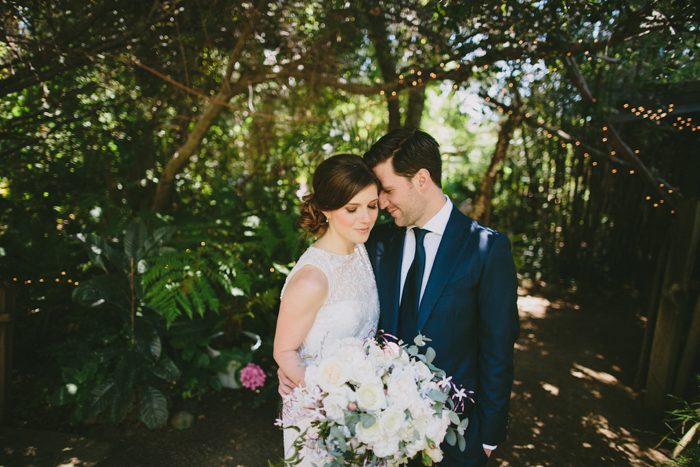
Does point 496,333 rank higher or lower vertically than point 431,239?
lower

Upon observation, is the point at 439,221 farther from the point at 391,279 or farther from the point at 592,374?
the point at 592,374

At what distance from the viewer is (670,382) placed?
416 centimetres

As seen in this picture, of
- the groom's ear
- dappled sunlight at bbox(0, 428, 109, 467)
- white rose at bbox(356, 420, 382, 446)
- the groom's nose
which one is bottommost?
dappled sunlight at bbox(0, 428, 109, 467)

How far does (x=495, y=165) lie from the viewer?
5.92 m

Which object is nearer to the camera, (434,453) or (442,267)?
(434,453)

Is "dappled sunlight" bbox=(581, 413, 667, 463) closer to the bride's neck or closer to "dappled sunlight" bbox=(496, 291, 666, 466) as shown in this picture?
"dappled sunlight" bbox=(496, 291, 666, 466)

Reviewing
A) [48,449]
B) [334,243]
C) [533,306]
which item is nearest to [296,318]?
[334,243]

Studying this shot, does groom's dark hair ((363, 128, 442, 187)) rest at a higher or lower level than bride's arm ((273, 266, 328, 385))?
higher

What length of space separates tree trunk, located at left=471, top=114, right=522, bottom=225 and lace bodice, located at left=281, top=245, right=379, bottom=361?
3.27 m

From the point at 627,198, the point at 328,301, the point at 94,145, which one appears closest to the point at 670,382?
the point at 328,301

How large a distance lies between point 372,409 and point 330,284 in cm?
80

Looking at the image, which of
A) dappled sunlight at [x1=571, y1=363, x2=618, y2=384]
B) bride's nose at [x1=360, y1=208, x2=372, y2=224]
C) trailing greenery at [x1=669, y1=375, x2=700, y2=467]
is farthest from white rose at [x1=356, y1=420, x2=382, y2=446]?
dappled sunlight at [x1=571, y1=363, x2=618, y2=384]

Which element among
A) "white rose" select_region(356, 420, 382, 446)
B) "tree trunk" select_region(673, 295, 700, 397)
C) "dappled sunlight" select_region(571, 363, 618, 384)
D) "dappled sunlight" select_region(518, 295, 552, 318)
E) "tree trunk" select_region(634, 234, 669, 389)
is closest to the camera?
"white rose" select_region(356, 420, 382, 446)

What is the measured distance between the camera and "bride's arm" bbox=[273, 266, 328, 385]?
215 cm
